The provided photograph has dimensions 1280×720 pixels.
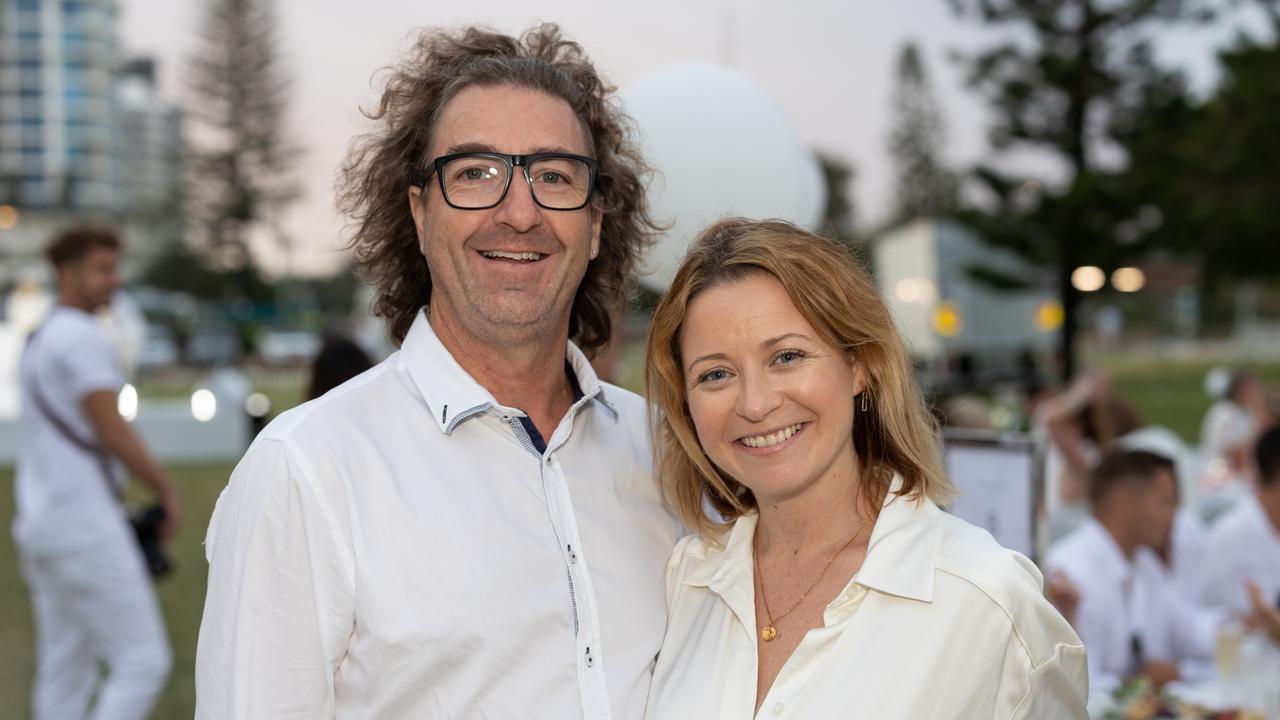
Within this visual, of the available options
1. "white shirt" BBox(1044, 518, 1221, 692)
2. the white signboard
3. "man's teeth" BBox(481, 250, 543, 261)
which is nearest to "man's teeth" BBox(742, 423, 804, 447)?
"man's teeth" BBox(481, 250, 543, 261)

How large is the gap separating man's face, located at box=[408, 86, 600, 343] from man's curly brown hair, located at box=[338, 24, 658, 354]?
0.17 feet

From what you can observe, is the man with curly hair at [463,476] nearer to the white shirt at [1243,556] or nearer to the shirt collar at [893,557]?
the shirt collar at [893,557]

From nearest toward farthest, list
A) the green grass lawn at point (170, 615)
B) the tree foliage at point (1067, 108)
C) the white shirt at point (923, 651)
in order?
the white shirt at point (923, 651) → the green grass lawn at point (170, 615) → the tree foliage at point (1067, 108)

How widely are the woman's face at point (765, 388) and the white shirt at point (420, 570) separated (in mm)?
257

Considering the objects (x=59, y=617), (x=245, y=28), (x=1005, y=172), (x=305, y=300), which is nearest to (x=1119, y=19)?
(x=1005, y=172)

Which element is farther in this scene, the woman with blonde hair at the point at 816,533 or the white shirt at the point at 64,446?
the white shirt at the point at 64,446

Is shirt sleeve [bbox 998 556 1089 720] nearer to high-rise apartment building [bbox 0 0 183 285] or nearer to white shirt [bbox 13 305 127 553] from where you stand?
white shirt [bbox 13 305 127 553]

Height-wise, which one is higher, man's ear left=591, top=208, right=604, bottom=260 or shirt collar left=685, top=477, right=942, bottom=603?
man's ear left=591, top=208, right=604, bottom=260

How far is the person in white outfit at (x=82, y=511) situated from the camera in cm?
396

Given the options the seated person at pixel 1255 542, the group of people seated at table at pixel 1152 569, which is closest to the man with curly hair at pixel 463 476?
the group of people seated at table at pixel 1152 569

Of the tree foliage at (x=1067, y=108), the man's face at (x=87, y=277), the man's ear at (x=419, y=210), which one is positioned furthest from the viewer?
the tree foliage at (x=1067, y=108)

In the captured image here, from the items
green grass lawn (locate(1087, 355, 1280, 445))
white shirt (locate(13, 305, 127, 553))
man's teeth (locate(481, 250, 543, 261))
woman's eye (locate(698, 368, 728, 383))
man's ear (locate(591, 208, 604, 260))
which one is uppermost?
man's ear (locate(591, 208, 604, 260))

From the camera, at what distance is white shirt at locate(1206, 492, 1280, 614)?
4.32 meters

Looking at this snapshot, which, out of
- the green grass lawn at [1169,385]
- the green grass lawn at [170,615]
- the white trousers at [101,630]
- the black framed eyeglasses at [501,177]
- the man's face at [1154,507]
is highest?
the black framed eyeglasses at [501,177]
